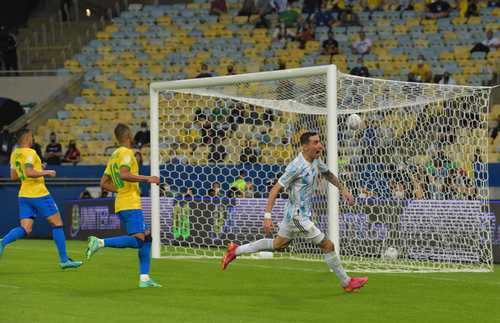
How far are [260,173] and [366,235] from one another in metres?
4.25

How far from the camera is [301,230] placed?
43.7 ft

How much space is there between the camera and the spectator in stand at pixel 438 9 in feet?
107

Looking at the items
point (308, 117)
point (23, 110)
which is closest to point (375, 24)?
point (23, 110)

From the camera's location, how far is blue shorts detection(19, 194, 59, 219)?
16438 millimetres

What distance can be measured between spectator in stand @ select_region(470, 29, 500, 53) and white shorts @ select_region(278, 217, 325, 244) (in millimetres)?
18230

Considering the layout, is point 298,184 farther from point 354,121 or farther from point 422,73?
point 422,73

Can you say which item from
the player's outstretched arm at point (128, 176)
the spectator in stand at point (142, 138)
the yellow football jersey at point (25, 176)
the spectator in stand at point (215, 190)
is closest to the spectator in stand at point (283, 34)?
the spectator in stand at point (142, 138)

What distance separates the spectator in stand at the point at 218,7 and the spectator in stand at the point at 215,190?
14.8 m

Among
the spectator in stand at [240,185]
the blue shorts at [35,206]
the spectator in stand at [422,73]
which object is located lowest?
the blue shorts at [35,206]

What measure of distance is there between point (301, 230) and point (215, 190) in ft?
27.7

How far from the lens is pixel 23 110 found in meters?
34.9

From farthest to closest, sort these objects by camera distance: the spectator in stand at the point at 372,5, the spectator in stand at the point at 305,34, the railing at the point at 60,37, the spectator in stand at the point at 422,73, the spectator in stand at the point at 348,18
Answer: the railing at the point at 60,37, the spectator in stand at the point at 372,5, the spectator in stand at the point at 348,18, the spectator in stand at the point at 305,34, the spectator in stand at the point at 422,73

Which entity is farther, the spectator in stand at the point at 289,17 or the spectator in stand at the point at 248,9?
the spectator in stand at the point at 248,9

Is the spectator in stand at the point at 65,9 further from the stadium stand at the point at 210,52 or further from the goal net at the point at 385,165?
the goal net at the point at 385,165
